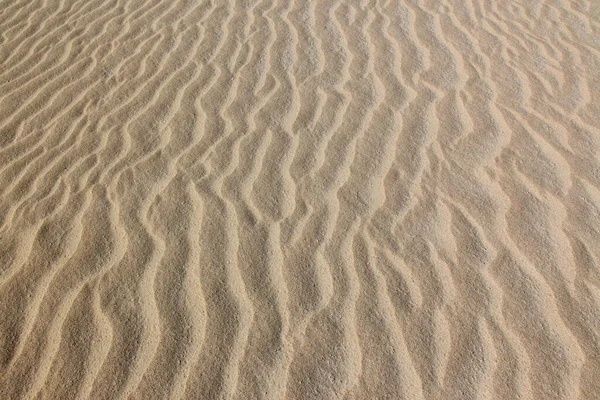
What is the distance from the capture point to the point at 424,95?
4137 mm

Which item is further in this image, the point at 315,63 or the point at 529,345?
the point at 315,63

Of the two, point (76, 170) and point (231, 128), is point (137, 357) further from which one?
point (231, 128)

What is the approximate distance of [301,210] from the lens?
3.25 metres

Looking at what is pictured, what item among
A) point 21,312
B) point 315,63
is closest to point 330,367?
point 21,312

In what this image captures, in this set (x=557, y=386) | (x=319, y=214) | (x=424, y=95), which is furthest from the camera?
(x=424, y=95)

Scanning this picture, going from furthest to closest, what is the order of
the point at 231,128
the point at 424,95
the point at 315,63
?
1. the point at 315,63
2. the point at 424,95
3. the point at 231,128

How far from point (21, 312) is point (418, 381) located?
5.93 feet

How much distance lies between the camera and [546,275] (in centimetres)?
288

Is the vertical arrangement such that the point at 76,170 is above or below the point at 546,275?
above

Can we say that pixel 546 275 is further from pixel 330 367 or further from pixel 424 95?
pixel 424 95

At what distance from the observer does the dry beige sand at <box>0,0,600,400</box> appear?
255 centimetres

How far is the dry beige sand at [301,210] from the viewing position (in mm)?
2551

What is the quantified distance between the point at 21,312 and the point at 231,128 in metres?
1.70

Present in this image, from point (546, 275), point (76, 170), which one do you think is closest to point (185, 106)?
point (76, 170)
